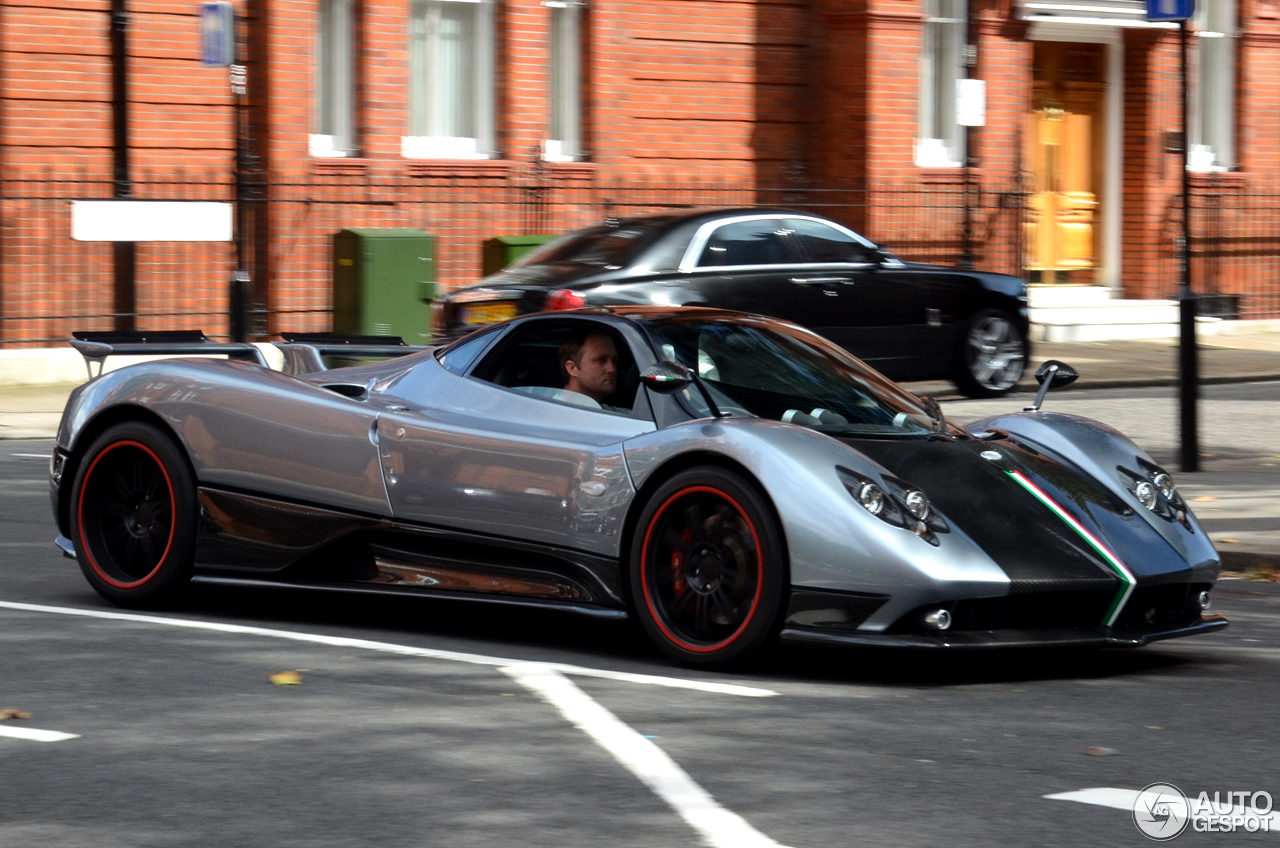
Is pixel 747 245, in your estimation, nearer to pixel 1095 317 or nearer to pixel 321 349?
pixel 321 349

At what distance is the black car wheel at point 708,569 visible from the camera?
605 cm

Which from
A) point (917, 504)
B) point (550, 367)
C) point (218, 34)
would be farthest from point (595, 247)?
point (917, 504)

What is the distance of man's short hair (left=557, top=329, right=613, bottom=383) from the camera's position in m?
6.91

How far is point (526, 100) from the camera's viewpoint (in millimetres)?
20844

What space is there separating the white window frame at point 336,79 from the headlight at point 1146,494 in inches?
560

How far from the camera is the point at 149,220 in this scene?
16.4 metres

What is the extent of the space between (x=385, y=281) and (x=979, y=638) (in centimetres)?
1288

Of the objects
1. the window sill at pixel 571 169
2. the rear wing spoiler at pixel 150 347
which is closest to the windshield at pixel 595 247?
the window sill at pixel 571 169

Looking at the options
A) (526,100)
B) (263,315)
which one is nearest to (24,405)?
(263,315)

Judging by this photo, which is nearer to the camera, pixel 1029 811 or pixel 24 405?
pixel 1029 811

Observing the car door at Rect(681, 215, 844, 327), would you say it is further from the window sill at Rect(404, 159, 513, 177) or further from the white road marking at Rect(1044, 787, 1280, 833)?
the white road marking at Rect(1044, 787, 1280, 833)

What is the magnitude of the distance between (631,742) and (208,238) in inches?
472

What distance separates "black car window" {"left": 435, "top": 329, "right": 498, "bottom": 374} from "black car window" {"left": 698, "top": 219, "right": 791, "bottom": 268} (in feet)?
25.7

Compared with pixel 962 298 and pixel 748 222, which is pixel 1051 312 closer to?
pixel 962 298
